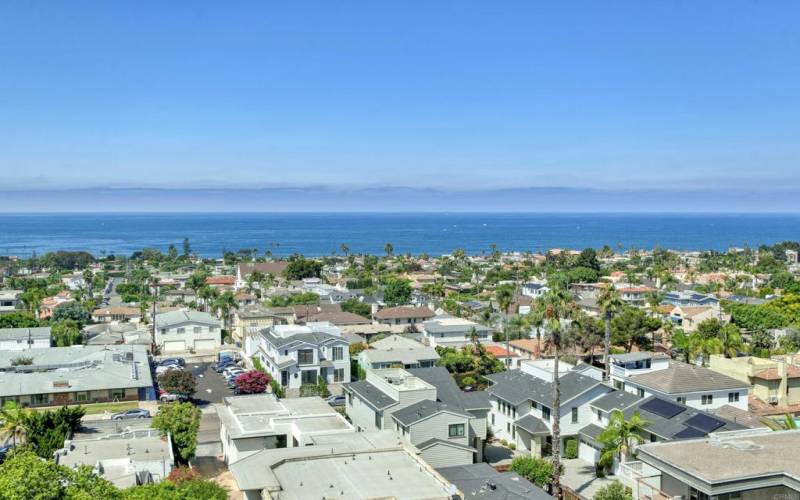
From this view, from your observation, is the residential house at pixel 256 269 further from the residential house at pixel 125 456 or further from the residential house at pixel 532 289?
the residential house at pixel 125 456

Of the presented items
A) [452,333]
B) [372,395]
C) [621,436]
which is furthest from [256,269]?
[621,436]

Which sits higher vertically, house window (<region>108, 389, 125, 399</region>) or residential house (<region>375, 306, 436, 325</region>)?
house window (<region>108, 389, 125, 399</region>)

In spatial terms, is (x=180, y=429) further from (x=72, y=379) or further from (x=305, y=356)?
(x=305, y=356)

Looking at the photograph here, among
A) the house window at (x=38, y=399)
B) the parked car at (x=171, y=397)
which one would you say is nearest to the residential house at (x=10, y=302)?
the house window at (x=38, y=399)

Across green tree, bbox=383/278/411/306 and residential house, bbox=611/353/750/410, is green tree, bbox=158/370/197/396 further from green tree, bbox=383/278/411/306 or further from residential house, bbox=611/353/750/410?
green tree, bbox=383/278/411/306

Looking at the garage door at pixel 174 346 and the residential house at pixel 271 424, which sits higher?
the residential house at pixel 271 424

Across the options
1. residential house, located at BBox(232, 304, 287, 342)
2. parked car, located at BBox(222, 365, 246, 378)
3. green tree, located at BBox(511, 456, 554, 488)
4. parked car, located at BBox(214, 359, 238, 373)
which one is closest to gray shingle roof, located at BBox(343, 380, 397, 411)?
green tree, located at BBox(511, 456, 554, 488)
